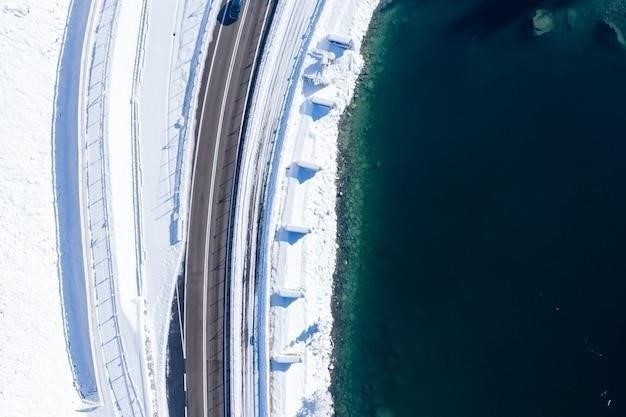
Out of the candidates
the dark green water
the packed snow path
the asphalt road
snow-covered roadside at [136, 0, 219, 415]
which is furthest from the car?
the dark green water

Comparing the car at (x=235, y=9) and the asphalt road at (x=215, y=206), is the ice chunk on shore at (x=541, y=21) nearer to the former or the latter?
the asphalt road at (x=215, y=206)

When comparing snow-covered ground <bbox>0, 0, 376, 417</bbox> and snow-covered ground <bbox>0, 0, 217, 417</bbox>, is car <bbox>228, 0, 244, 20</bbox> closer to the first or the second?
snow-covered ground <bbox>0, 0, 376, 417</bbox>

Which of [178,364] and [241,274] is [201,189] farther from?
[178,364]

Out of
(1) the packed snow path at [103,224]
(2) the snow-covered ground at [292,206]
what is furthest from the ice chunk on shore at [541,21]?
(1) the packed snow path at [103,224]

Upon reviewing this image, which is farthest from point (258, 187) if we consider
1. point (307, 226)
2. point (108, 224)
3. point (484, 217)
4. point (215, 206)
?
point (484, 217)

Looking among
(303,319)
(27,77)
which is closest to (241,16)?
(27,77)
